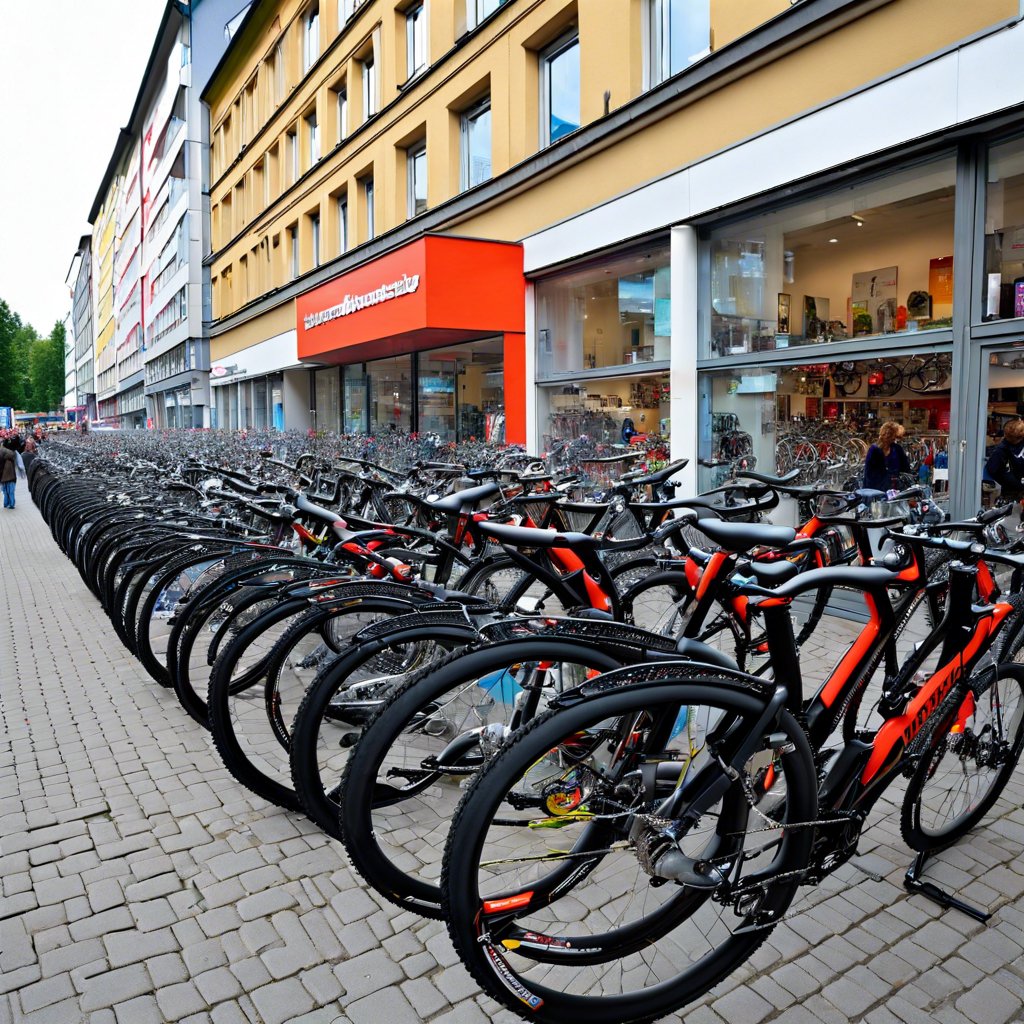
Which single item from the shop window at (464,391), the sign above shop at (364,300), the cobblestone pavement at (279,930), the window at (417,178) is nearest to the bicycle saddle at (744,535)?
the cobblestone pavement at (279,930)

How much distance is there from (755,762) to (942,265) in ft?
19.4

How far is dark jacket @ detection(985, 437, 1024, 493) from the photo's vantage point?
6172 mm

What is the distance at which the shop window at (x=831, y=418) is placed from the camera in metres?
6.80

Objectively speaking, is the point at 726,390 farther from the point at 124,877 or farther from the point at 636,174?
the point at 124,877

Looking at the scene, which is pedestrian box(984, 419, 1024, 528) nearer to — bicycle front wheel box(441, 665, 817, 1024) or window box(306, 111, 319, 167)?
bicycle front wheel box(441, 665, 817, 1024)

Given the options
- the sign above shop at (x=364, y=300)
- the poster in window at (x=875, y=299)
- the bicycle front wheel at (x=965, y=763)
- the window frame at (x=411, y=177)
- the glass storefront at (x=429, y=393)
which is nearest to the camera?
the bicycle front wheel at (x=965, y=763)

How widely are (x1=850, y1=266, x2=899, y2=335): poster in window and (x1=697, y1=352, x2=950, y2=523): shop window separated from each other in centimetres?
33

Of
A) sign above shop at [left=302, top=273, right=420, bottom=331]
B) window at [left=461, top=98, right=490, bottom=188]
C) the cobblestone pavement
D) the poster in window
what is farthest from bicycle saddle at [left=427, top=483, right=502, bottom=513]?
window at [left=461, top=98, right=490, bottom=188]

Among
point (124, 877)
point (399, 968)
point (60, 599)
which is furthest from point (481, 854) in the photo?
point (60, 599)

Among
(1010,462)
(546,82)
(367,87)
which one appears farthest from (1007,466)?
(367,87)

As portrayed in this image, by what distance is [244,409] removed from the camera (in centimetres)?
2919

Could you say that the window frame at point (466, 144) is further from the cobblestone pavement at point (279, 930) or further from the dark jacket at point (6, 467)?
the cobblestone pavement at point (279, 930)

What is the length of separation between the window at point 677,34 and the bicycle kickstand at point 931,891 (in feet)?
28.6

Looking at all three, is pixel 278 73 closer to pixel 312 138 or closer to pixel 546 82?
pixel 312 138
